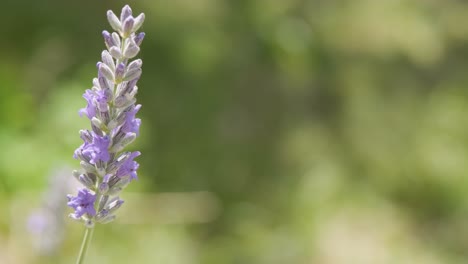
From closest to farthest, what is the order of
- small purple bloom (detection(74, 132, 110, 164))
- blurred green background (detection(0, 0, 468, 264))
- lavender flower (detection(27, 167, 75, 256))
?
small purple bloom (detection(74, 132, 110, 164))
lavender flower (detection(27, 167, 75, 256))
blurred green background (detection(0, 0, 468, 264))

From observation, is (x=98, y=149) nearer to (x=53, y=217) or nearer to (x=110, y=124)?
(x=110, y=124)

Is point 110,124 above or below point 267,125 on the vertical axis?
below

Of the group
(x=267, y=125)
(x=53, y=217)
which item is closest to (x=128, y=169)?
(x=53, y=217)

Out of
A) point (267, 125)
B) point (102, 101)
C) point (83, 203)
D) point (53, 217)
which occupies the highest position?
point (267, 125)

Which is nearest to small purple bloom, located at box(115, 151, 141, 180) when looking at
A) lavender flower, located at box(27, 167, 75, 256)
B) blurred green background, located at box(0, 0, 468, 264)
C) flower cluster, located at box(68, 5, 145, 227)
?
flower cluster, located at box(68, 5, 145, 227)

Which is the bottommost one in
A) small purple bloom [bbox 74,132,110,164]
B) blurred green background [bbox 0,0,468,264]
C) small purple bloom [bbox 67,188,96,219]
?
small purple bloom [bbox 67,188,96,219]

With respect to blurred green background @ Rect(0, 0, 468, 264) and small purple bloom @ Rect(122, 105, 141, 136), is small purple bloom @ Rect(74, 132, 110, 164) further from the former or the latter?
blurred green background @ Rect(0, 0, 468, 264)

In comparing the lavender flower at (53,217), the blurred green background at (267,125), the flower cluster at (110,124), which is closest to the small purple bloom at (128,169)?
the flower cluster at (110,124)
